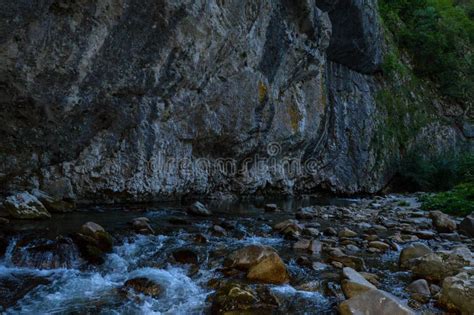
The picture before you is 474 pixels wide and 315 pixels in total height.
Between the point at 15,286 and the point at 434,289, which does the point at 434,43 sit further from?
the point at 15,286

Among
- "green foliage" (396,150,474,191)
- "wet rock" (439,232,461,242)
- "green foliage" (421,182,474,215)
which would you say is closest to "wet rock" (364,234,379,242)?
"wet rock" (439,232,461,242)

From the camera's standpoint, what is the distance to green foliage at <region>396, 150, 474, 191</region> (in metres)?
17.6

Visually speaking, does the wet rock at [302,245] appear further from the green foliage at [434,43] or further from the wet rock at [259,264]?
the green foliage at [434,43]

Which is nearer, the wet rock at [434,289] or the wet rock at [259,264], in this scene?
the wet rock at [434,289]

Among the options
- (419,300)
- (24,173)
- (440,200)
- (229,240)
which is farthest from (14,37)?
(440,200)

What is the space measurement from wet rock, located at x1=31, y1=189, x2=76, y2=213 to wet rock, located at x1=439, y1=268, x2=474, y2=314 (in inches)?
232

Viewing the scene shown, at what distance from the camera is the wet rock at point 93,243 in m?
4.09

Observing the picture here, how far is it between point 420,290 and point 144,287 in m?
2.64

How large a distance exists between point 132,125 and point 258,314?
19.1ft

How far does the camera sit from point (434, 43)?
2119 cm

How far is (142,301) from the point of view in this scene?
10.5 feet

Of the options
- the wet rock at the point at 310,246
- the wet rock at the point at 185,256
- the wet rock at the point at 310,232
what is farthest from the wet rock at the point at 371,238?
the wet rock at the point at 185,256

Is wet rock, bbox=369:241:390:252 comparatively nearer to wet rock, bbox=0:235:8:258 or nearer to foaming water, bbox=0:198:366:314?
foaming water, bbox=0:198:366:314

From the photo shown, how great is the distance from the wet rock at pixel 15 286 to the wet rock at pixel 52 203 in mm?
2974
